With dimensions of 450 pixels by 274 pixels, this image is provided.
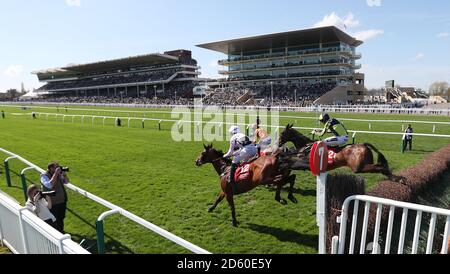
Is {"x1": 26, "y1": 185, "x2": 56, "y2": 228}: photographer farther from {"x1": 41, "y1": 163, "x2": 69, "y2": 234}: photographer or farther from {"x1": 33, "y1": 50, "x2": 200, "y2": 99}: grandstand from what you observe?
{"x1": 33, "y1": 50, "x2": 200, "y2": 99}: grandstand

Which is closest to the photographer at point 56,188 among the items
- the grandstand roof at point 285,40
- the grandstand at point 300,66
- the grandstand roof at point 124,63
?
the grandstand at point 300,66

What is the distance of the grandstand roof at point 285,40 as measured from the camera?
173 ft

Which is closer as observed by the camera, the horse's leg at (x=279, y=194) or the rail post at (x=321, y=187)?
the rail post at (x=321, y=187)

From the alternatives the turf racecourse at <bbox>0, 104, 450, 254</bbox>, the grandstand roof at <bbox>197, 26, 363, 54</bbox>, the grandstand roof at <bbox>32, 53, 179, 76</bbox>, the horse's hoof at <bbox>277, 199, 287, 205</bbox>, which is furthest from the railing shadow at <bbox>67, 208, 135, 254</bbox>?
the grandstand roof at <bbox>32, 53, 179, 76</bbox>

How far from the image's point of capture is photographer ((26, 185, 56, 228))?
15.4ft

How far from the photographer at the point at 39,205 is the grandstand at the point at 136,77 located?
6297 centimetres

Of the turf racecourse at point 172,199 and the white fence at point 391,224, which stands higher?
the white fence at point 391,224

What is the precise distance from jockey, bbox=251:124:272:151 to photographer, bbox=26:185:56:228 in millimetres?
4321

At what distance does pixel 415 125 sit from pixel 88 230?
20.0 meters

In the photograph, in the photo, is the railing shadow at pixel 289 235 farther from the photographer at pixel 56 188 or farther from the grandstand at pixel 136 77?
the grandstand at pixel 136 77

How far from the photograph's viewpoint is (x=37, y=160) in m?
11.3

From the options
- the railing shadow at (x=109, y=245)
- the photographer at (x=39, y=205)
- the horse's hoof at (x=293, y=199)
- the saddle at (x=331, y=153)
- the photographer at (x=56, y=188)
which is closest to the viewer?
the photographer at (x=39, y=205)
